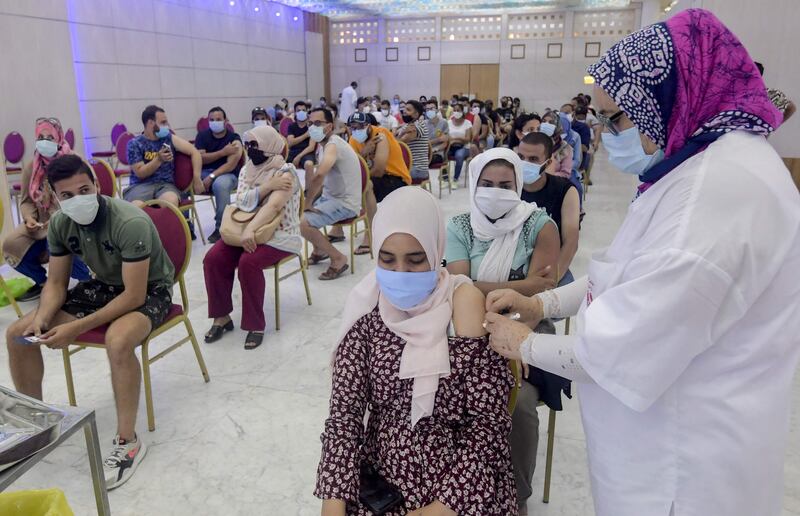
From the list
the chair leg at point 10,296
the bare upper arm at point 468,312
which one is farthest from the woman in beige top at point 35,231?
the bare upper arm at point 468,312

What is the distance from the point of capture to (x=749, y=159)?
951mm

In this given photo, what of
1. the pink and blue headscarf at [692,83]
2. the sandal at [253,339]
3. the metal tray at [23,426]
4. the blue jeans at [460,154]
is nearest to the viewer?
the pink and blue headscarf at [692,83]

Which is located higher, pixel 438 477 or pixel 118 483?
pixel 438 477

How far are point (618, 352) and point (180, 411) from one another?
89.7 inches

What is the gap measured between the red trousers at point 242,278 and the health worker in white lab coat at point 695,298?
250cm

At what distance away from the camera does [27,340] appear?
2.31m

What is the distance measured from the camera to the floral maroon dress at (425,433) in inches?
54.6

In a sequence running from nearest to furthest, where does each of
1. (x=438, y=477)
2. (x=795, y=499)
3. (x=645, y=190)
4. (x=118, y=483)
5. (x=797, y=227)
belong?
(x=797, y=227)
(x=645, y=190)
(x=438, y=477)
(x=795, y=499)
(x=118, y=483)

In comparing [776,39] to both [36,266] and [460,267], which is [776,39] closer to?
[460,267]

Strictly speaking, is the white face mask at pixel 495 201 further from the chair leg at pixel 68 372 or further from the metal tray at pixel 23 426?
the chair leg at pixel 68 372

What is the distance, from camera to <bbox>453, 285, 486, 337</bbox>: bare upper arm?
4.91 feet

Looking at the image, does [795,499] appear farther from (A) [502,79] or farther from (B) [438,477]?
(A) [502,79]

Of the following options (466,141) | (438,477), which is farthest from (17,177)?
(438,477)

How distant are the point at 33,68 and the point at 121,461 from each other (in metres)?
7.71
